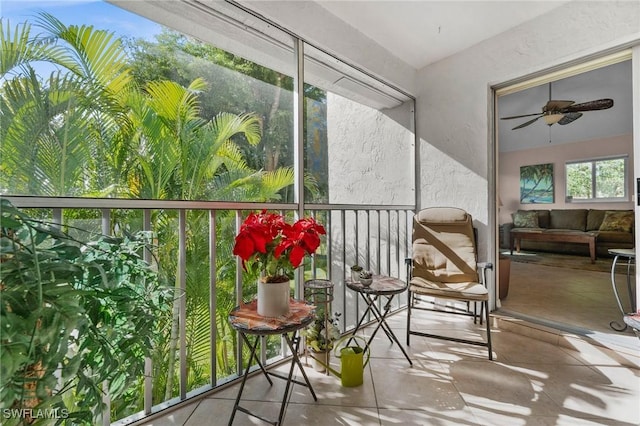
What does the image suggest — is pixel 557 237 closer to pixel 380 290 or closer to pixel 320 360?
pixel 380 290

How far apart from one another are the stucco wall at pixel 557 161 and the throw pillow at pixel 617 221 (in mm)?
536

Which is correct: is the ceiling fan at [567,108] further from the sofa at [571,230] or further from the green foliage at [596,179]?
the green foliage at [596,179]

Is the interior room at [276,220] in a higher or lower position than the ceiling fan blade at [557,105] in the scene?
lower

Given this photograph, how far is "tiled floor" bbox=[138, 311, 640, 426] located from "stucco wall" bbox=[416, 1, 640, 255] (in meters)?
1.10

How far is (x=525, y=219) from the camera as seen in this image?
6.74 metres

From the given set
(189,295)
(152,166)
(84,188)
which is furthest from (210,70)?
(189,295)

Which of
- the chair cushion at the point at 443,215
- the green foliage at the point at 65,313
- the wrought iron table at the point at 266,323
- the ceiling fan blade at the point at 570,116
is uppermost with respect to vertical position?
the ceiling fan blade at the point at 570,116

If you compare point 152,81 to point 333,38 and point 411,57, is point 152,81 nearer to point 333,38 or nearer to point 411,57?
point 333,38

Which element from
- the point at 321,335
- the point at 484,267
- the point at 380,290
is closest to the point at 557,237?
the point at 484,267

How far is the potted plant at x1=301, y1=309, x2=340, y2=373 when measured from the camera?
189 centimetres

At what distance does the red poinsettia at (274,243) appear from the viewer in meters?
1.35

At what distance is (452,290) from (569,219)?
6006mm

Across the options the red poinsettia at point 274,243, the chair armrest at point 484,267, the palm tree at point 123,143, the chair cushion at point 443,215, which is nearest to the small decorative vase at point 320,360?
the red poinsettia at point 274,243

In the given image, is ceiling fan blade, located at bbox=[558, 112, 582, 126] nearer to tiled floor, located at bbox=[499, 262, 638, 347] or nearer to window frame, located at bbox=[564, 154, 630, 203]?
tiled floor, located at bbox=[499, 262, 638, 347]
